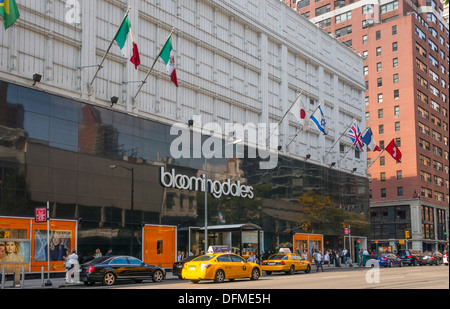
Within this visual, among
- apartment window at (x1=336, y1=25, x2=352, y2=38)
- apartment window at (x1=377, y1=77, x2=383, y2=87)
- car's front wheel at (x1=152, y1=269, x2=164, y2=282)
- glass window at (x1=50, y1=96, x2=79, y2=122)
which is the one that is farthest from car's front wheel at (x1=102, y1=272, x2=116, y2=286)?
apartment window at (x1=336, y1=25, x2=352, y2=38)

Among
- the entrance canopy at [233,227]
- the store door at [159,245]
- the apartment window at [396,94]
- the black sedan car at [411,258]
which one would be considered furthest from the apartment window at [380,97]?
the store door at [159,245]

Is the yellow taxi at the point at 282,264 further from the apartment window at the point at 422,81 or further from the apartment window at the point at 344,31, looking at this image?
the apartment window at the point at 344,31

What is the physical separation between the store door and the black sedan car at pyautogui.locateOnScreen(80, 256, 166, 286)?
32.2 ft

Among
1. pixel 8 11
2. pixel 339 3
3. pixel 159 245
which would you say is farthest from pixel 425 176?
pixel 8 11

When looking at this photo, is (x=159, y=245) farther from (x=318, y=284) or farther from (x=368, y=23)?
(x=368, y=23)

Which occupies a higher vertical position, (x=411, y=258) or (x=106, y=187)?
(x=106, y=187)

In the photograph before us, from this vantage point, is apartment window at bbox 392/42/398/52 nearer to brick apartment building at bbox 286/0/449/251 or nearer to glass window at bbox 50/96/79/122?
brick apartment building at bbox 286/0/449/251

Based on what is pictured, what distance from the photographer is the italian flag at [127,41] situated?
3309 centimetres

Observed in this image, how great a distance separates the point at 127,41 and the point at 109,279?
49.1 feet

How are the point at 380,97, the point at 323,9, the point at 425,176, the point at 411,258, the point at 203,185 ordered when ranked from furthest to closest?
1. the point at 323,9
2. the point at 380,97
3. the point at 425,176
4. the point at 411,258
5. the point at 203,185

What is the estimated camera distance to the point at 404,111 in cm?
9812

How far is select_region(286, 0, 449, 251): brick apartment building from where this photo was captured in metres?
96.1

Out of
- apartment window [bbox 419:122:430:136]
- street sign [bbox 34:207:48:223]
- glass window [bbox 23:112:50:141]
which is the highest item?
apartment window [bbox 419:122:430:136]

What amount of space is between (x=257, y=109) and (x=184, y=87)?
10.7 meters
